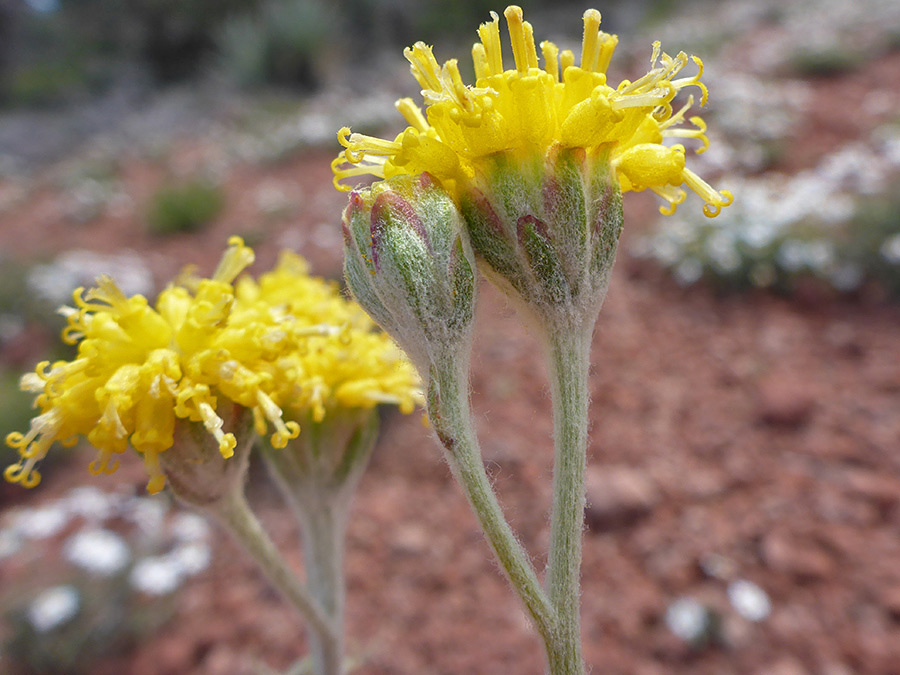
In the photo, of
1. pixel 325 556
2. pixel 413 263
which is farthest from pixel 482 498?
pixel 325 556

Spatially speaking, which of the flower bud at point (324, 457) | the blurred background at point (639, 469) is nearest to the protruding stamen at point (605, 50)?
the blurred background at point (639, 469)

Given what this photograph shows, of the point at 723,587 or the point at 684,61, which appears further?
the point at 723,587

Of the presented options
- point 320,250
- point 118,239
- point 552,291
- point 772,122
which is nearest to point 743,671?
point 552,291

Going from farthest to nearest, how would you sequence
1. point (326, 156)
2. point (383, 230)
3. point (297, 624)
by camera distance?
point (326, 156) < point (297, 624) < point (383, 230)

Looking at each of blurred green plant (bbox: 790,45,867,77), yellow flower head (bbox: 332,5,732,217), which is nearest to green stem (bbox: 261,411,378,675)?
yellow flower head (bbox: 332,5,732,217)

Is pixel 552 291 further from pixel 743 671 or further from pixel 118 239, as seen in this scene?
pixel 118 239
